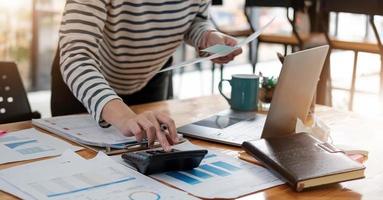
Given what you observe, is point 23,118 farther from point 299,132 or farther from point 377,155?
point 377,155

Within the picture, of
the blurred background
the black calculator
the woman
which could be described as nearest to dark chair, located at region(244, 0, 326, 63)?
the blurred background

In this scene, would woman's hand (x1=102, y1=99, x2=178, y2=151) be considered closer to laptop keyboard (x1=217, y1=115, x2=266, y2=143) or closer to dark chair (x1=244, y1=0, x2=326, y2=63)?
laptop keyboard (x1=217, y1=115, x2=266, y2=143)

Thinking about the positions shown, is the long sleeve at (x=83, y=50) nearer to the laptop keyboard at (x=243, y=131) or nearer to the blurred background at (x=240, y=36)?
the laptop keyboard at (x=243, y=131)

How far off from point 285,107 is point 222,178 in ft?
0.98

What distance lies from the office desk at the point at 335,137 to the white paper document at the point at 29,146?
0.05 m

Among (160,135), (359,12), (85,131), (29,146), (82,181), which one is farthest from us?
(359,12)

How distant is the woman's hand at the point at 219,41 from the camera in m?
1.72

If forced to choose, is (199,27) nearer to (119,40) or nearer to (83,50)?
(119,40)

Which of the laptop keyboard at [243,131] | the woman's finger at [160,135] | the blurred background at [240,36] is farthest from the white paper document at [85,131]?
the blurred background at [240,36]

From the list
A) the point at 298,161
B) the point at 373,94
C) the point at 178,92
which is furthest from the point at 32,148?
the point at 178,92

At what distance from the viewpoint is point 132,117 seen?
4.26 ft

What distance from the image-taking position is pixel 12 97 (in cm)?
185

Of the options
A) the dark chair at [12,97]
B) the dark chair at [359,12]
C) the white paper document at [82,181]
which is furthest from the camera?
the dark chair at [359,12]

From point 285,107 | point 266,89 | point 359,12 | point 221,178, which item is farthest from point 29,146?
point 359,12
